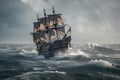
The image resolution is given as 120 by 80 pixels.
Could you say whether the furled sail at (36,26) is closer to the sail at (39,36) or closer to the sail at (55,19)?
the sail at (39,36)

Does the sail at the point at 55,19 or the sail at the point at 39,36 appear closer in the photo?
the sail at the point at 39,36

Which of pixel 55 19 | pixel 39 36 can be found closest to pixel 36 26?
pixel 39 36

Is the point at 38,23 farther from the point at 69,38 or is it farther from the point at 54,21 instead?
the point at 69,38

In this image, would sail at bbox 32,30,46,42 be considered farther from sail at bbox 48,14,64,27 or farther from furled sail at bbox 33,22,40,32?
sail at bbox 48,14,64,27

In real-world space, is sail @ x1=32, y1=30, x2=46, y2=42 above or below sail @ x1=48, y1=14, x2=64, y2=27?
below

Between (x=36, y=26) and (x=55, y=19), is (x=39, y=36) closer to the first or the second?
(x=36, y=26)

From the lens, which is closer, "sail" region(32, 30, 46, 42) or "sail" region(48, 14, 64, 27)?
"sail" region(32, 30, 46, 42)

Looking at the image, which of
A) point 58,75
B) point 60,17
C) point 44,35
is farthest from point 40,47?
point 58,75

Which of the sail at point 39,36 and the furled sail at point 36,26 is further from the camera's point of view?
the furled sail at point 36,26

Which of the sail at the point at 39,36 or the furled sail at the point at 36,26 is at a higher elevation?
the furled sail at the point at 36,26

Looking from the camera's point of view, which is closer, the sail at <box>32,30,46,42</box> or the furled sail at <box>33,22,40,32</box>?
the sail at <box>32,30,46,42</box>

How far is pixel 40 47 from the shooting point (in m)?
120

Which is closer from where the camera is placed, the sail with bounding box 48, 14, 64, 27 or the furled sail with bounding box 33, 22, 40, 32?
the sail with bounding box 48, 14, 64, 27

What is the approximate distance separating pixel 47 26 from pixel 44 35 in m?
5.17
